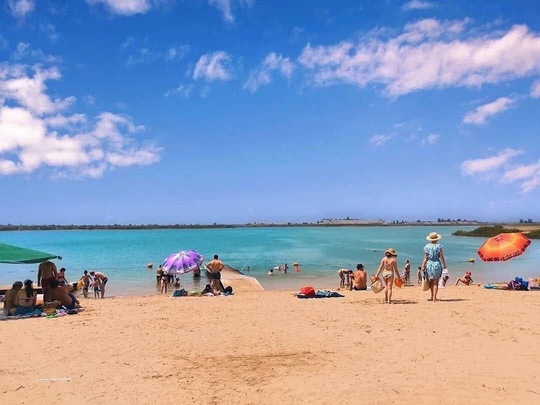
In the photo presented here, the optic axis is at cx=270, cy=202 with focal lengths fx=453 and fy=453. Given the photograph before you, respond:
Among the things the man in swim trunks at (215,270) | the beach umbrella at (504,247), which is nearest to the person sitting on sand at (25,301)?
the man in swim trunks at (215,270)

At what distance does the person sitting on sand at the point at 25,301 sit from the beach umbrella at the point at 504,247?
1487 cm

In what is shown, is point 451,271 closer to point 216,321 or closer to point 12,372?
point 216,321

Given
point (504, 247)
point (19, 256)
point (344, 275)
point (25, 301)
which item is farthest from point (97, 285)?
point (504, 247)

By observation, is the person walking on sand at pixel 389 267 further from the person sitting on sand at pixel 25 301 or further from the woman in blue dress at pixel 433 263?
the person sitting on sand at pixel 25 301

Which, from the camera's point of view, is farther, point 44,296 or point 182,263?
point 182,263

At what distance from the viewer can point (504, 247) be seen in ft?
53.2

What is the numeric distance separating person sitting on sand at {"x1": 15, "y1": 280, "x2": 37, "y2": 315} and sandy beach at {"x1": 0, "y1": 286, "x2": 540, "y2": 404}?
0.99 metres

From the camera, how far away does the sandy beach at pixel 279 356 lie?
6000 mm

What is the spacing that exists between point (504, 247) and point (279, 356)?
1192 centimetres

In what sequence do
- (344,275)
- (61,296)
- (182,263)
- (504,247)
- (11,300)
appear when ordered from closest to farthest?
1. (11,300)
2. (61,296)
3. (504,247)
4. (182,263)
5. (344,275)

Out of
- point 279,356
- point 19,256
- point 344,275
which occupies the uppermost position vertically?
point 19,256

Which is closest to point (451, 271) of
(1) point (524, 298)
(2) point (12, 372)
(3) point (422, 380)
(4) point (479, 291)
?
(4) point (479, 291)

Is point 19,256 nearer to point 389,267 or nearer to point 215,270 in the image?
point 215,270

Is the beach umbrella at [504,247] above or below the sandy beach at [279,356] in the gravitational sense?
above
